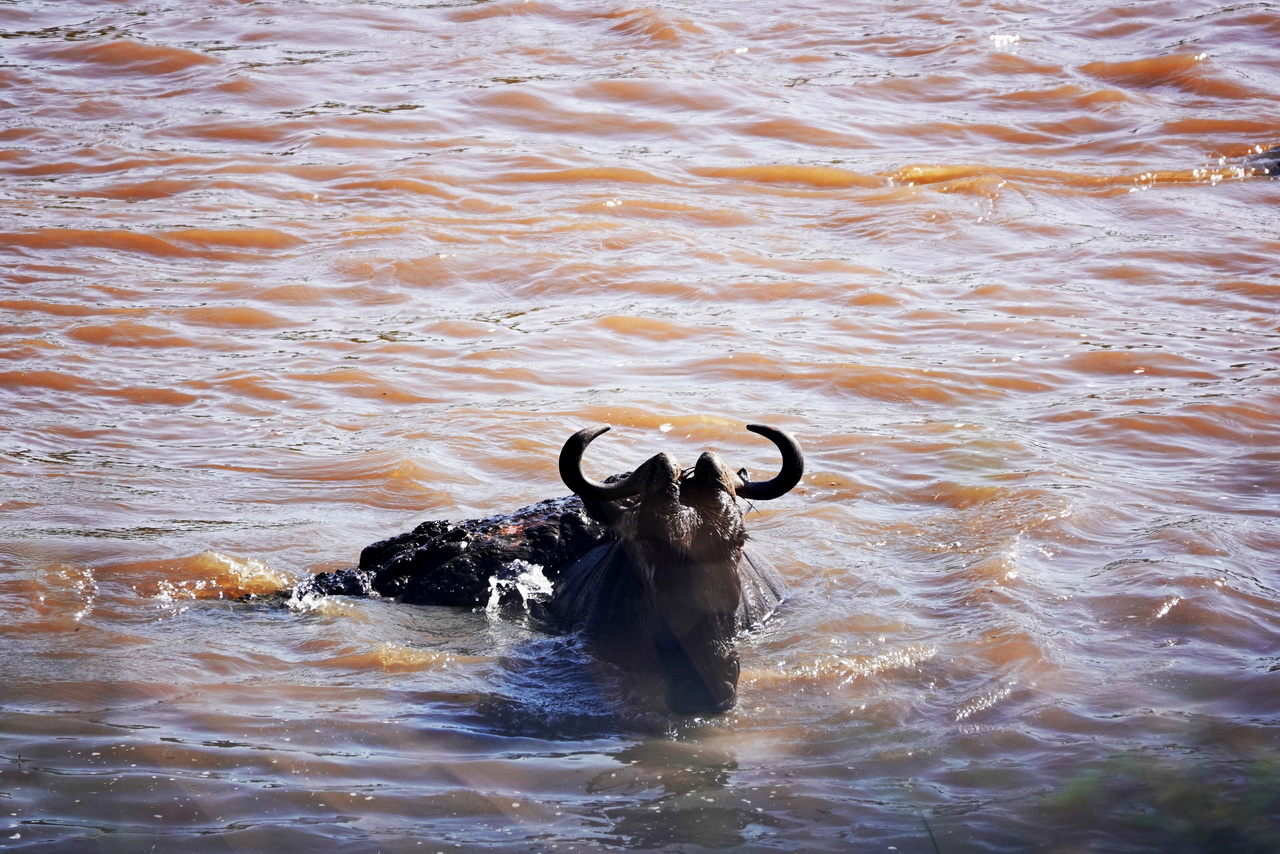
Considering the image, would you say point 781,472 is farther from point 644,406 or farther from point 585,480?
point 644,406

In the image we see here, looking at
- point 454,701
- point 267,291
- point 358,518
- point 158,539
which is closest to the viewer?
point 454,701

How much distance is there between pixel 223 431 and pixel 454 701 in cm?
471

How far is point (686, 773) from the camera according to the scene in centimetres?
530

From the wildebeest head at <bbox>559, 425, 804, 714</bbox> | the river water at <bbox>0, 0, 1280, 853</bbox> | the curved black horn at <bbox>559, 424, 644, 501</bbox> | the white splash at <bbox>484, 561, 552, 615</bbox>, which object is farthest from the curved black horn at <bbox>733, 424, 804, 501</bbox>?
the white splash at <bbox>484, 561, 552, 615</bbox>

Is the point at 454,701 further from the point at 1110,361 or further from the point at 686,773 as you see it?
the point at 1110,361

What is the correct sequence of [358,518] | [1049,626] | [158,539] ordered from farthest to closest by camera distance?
1. [358,518]
2. [158,539]
3. [1049,626]

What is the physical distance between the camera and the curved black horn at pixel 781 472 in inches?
223

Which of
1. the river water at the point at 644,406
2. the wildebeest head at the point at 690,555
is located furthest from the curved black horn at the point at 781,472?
the river water at the point at 644,406

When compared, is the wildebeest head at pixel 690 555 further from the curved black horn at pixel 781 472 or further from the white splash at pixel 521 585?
the white splash at pixel 521 585

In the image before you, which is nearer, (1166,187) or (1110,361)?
(1110,361)

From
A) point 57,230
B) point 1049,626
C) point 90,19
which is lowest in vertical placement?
point 1049,626

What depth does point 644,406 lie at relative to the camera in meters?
10.4

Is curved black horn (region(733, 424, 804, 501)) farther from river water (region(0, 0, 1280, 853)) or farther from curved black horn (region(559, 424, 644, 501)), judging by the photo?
river water (region(0, 0, 1280, 853))

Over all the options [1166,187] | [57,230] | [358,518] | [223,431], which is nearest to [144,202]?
[57,230]
